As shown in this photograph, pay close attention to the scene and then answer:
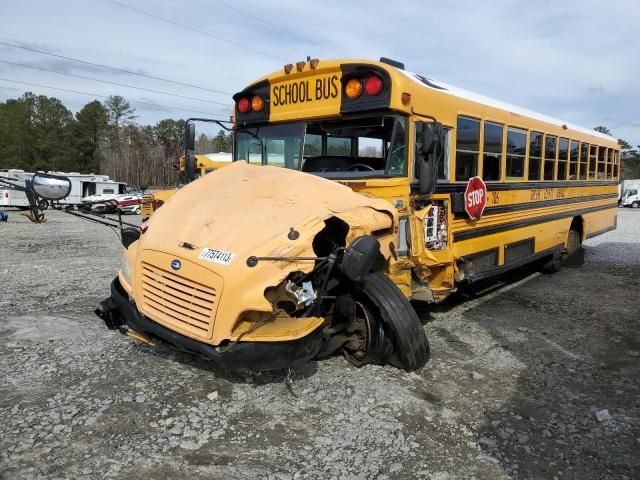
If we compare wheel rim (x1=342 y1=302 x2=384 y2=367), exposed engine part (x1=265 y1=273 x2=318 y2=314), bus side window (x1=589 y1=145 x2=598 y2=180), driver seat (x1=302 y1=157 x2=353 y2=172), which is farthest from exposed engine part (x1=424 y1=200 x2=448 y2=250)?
bus side window (x1=589 y1=145 x2=598 y2=180)

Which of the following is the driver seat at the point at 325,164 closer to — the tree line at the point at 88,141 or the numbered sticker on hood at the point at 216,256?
the numbered sticker on hood at the point at 216,256

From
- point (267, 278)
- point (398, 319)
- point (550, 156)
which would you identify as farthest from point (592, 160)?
point (267, 278)

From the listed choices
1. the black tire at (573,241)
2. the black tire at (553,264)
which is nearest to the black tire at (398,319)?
the black tire at (553,264)

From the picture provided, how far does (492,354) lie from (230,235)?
280 centimetres

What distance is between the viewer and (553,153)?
7.26 m

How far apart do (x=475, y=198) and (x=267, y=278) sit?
3151 millimetres

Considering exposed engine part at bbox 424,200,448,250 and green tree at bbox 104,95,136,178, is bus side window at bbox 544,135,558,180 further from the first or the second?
green tree at bbox 104,95,136,178

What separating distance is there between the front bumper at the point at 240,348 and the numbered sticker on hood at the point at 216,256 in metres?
0.49

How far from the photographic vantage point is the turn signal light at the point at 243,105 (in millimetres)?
5383

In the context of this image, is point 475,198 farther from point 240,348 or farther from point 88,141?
point 88,141

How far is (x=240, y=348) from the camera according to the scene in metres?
2.97

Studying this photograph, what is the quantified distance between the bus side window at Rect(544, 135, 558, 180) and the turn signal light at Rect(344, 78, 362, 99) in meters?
3.69

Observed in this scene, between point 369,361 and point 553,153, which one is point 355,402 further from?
point 553,153

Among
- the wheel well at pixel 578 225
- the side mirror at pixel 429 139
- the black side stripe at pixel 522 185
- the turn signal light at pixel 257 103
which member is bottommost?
the wheel well at pixel 578 225
